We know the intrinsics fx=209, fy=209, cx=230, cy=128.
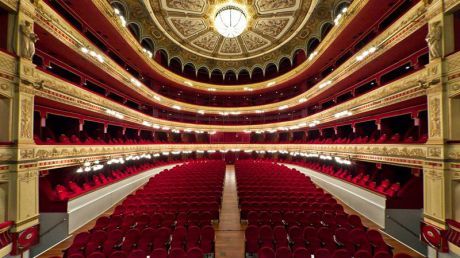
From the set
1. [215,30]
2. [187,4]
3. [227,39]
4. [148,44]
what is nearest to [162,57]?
[148,44]

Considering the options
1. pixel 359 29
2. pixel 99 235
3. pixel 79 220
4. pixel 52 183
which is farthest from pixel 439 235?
pixel 52 183

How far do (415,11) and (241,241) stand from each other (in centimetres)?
842

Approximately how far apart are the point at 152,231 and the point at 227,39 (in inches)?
688

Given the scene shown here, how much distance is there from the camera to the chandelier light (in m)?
14.1

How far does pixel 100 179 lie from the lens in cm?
1099

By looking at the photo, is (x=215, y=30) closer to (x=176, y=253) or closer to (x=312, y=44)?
(x=312, y=44)

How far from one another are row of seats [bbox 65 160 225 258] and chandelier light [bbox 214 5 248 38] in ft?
37.4

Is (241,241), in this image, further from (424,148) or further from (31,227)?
(424,148)

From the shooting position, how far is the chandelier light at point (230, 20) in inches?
556

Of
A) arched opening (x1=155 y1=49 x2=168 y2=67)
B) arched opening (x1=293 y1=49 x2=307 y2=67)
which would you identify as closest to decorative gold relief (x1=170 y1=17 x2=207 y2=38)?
arched opening (x1=155 y1=49 x2=168 y2=67)

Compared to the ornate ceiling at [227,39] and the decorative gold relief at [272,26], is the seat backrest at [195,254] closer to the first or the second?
the ornate ceiling at [227,39]

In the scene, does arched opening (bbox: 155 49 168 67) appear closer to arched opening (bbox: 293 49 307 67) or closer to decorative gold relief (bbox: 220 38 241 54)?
decorative gold relief (bbox: 220 38 241 54)

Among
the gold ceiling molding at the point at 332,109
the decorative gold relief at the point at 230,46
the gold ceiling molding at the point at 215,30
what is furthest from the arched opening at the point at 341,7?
the decorative gold relief at the point at 230,46

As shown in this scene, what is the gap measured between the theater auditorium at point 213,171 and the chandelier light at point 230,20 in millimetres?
139
